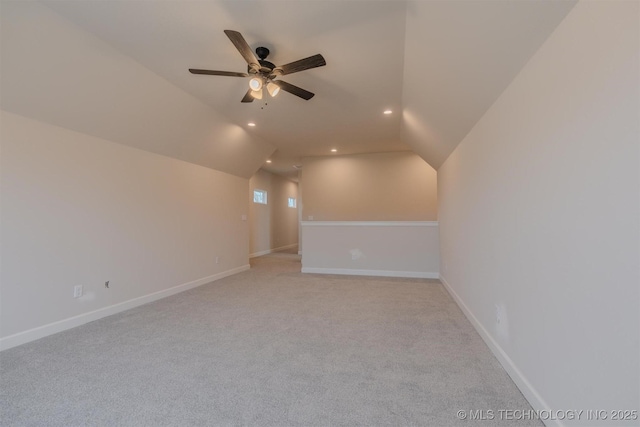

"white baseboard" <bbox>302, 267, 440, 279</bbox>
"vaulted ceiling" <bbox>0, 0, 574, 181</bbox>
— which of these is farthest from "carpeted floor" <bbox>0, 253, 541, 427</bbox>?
"vaulted ceiling" <bbox>0, 0, 574, 181</bbox>

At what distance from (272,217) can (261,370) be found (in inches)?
294

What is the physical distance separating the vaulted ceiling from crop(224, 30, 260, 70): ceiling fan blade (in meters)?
0.23

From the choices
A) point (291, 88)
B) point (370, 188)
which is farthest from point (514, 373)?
point (370, 188)

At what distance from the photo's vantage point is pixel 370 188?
6734 mm

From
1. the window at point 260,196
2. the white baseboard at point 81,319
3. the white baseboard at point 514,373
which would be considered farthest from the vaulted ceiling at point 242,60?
the window at point 260,196

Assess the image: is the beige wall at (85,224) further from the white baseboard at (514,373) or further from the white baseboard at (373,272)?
the white baseboard at (514,373)

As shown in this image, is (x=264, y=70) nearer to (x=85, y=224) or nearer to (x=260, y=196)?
(x=85, y=224)

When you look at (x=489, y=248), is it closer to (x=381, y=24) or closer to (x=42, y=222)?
(x=381, y=24)

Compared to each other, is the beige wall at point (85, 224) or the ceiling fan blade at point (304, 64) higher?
the ceiling fan blade at point (304, 64)

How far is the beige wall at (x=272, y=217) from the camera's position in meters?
8.04

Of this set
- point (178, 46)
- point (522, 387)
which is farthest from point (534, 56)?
point (178, 46)

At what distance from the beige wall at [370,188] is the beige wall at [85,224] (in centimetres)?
306

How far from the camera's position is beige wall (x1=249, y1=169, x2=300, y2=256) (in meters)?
8.04

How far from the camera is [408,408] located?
1.56 meters
